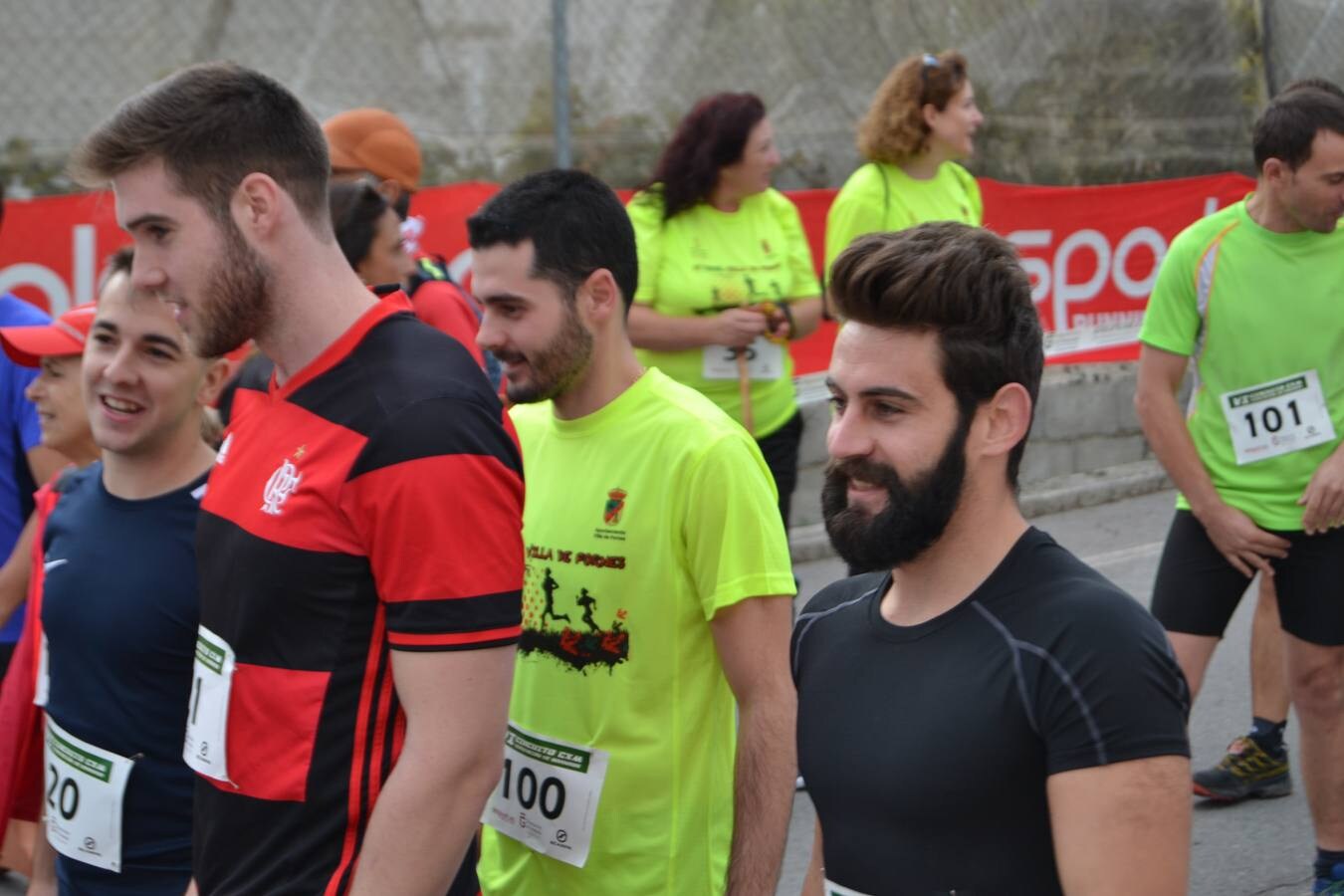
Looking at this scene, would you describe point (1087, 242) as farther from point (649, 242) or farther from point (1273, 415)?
point (1273, 415)

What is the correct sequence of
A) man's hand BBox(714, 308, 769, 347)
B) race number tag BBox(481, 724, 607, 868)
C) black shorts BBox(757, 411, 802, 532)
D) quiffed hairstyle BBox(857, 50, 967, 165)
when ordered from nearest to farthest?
1. race number tag BBox(481, 724, 607, 868)
2. man's hand BBox(714, 308, 769, 347)
3. black shorts BBox(757, 411, 802, 532)
4. quiffed hairstyle BBox(857, 50, 967, 165)

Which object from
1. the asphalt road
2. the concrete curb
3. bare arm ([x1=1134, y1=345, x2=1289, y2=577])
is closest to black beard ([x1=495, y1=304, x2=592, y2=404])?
bare arm ([x1=1134, y1=345, x2=1289, y2=577])

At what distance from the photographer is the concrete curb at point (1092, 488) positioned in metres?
9.82

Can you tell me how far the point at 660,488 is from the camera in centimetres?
296

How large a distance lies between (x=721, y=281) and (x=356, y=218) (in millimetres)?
1451

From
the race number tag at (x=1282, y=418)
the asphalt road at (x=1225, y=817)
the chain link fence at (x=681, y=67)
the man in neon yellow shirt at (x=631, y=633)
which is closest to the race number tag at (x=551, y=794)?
the man in neon yellow shirt at (x=631, y=633)

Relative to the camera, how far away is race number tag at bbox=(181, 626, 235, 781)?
2.38m

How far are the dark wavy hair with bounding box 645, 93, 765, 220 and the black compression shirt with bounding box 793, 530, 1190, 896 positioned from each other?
3823mm

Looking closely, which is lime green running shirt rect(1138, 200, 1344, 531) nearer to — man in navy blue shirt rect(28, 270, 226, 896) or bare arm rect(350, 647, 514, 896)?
man in navy blue shirt rect(28, 270, 226, 896)

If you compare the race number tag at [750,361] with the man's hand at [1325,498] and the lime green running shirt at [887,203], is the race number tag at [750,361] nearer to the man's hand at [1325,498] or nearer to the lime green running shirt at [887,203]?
the lime green running shirt at [887,203]

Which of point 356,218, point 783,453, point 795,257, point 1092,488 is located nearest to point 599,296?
point 356,218

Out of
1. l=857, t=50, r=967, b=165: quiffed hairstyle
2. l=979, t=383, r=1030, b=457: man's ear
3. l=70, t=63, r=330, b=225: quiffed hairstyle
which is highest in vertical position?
l=857, t=50, r=967, b=165: quiffed hairstyle

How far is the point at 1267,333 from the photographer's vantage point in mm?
4832

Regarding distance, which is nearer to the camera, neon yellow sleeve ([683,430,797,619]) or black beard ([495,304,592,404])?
neon yellow sleeve ([683,430,797,619])
